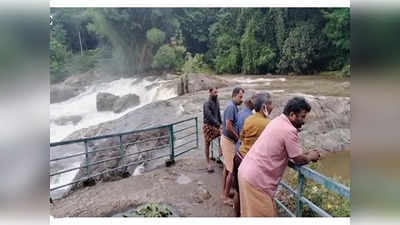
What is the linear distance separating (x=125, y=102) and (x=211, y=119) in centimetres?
70

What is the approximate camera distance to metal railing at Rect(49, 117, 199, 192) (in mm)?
2645

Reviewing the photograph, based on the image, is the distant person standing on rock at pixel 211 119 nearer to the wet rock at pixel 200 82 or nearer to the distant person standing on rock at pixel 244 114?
the wet rock at pixel 200 82

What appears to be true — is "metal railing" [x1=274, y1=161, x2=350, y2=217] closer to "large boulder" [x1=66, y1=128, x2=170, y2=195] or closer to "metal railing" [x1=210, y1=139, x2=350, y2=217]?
"metal railing" [x1=210, y1=139, x2=350, y2=217]

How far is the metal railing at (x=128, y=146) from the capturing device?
264cm

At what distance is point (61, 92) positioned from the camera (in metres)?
2.54

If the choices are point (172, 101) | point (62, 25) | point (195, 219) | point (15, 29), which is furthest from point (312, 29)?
point (15, 29)

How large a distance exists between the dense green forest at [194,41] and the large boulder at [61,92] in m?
0.06

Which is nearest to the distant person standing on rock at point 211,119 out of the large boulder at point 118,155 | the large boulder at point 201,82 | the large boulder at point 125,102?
the large boulder at point 201,82

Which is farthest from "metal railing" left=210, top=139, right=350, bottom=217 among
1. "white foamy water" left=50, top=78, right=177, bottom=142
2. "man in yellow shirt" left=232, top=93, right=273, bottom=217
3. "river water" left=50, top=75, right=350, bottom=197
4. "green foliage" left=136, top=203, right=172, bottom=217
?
"white foamy water" left=50, top=78, right=177, bottom=142

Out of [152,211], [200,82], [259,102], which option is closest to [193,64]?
[200,82]

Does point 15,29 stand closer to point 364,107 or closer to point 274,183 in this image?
point 364,107

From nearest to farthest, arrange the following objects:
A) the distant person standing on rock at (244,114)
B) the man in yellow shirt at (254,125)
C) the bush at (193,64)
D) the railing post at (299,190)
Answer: the railing post at (299,190) → the man in yellow shirt at (254,125) → the distant person standing on rock at (244,114) → the bush at (193,64)

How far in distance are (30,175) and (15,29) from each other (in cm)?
43

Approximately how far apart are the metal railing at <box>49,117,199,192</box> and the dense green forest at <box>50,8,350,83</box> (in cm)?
49
